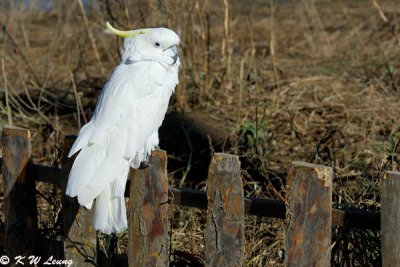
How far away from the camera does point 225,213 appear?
2484 mm

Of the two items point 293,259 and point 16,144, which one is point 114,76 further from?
point 293,259

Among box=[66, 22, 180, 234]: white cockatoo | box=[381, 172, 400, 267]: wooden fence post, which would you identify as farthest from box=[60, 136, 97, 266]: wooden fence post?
box=[381, 172, 400, 267]: wooden fence post

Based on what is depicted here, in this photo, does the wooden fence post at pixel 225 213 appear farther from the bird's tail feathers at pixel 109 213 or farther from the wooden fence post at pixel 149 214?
the bird's tail feathers at pixel 109 213

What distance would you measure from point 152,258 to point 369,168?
186 centimetres

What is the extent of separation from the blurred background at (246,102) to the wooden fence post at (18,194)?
0.13 metres

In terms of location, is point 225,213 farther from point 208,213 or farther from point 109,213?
point 109,213

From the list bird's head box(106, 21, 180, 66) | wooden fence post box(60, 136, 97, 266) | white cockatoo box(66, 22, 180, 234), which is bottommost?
wooden fence post box(60, 136, 97, 266)

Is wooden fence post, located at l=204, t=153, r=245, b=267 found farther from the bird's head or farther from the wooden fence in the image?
the bird's head

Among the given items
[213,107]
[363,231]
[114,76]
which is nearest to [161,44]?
[114,76]

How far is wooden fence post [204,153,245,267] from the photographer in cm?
244

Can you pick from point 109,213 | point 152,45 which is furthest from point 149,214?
point 152,45

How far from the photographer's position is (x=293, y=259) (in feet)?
7.80

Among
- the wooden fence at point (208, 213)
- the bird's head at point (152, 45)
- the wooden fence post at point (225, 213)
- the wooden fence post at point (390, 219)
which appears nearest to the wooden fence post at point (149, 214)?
the wooden fence at point (208, 213)

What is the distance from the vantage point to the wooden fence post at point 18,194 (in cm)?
291
